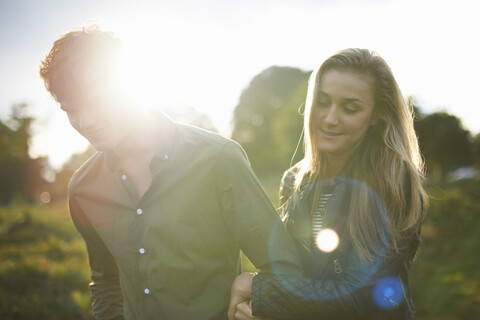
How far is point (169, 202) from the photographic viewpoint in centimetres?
215

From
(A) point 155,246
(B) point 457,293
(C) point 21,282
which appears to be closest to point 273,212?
(A) point 155,246

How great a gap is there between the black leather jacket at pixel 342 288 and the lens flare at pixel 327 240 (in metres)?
0.04

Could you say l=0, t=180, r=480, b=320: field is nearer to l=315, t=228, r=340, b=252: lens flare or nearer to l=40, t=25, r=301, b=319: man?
l=315, t=228, r=340, b=252: lens flare

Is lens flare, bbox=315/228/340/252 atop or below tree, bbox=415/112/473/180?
atop

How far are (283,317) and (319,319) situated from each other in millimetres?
209

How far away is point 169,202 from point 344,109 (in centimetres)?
138

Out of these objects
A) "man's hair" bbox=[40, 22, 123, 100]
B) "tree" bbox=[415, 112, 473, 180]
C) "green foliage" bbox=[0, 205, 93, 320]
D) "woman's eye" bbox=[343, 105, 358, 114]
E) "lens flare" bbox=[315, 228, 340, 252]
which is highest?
"man's hair" bbox=[40, 22, 123, 100]

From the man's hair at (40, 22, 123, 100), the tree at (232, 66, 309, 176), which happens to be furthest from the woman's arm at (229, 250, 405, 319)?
the tree at (232, 66, 309, 176)

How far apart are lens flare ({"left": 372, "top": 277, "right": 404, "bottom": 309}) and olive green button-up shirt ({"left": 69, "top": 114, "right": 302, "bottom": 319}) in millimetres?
480

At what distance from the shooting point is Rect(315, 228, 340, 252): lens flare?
237 cm

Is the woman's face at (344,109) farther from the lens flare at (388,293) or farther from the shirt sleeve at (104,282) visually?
the shirt sleeve at (104,282)

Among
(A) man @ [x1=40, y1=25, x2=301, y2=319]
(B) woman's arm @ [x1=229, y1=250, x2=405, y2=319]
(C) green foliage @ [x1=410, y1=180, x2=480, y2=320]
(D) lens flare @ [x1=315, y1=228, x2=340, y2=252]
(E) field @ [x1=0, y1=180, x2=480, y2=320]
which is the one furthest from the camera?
(E) field @ [x1=0, y1=180, x2=480, y2=320]

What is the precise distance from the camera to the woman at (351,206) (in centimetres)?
202

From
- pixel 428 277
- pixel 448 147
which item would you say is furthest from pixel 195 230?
pixel 448 147
